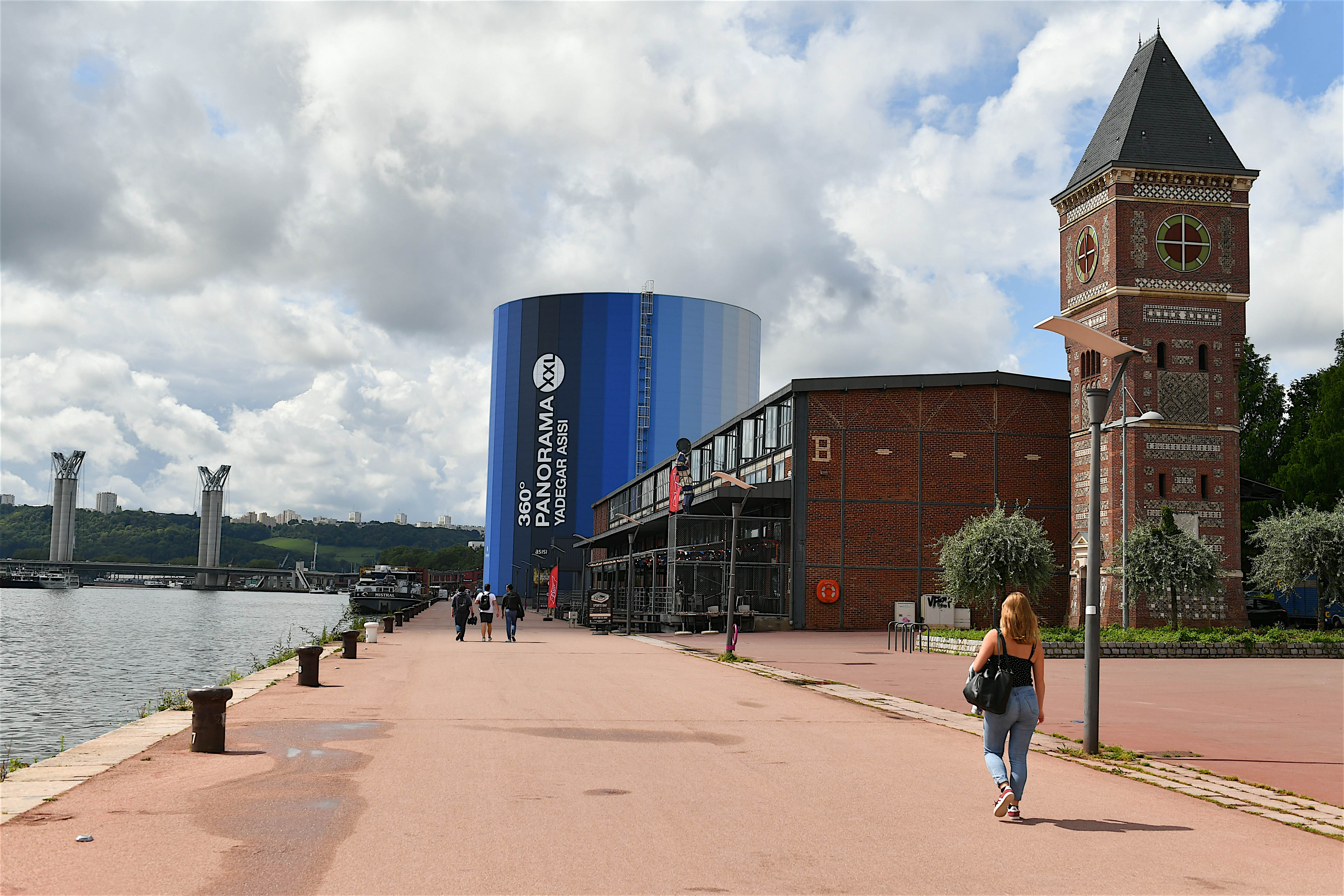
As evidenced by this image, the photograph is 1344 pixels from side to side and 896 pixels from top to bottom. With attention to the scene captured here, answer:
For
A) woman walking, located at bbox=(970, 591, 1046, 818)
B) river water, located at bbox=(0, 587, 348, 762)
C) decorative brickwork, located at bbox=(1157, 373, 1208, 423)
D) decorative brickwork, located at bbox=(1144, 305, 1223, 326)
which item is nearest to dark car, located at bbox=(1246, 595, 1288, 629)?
decorative brickwork, located at bbox=(1157, 373, 1208, 423)

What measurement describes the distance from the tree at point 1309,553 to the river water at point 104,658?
119ft

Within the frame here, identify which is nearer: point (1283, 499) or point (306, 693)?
point (306, 693)

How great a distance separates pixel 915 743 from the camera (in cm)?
1278

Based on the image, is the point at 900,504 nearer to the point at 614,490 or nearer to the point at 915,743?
the point at 915,743

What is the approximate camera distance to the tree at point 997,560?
36.7 metres

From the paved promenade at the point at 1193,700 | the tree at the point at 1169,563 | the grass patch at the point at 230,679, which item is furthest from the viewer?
the tree at the point at 1169,563

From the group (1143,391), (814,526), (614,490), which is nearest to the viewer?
(1143,391)

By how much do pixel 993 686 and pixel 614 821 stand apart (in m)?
3.07

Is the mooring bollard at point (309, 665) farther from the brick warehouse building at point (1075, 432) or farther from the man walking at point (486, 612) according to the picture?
the brick warehouse building at point (1075, 432)

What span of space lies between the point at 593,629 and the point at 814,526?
10.8 meters

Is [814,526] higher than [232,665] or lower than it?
higher

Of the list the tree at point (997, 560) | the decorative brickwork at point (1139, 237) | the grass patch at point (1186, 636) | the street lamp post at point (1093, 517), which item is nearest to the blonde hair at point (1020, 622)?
the street lamp post at point (1093, 517)

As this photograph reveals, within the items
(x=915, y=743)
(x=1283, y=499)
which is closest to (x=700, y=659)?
(x=915, y=743)

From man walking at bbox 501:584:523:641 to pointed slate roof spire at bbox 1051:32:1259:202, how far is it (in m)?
28.2
